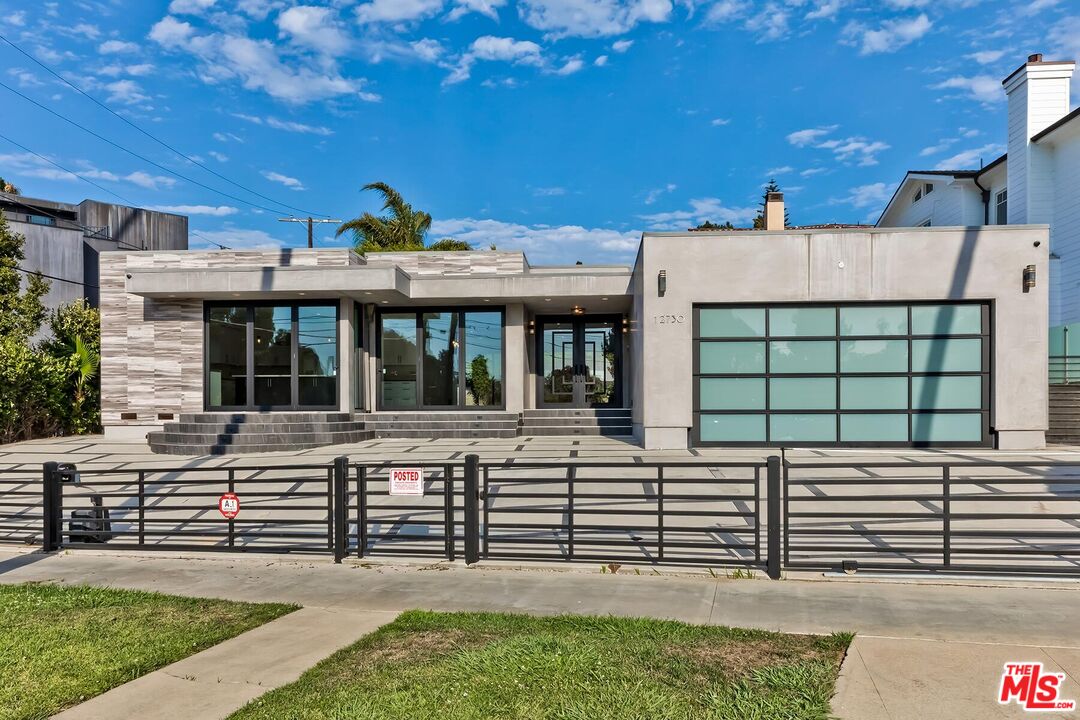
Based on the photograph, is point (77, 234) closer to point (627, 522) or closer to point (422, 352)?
point (422, 352)

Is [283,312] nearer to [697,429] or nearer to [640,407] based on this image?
[640,407]

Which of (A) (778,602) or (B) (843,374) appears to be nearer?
(A) (778,602)

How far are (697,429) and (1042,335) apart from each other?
756 cm

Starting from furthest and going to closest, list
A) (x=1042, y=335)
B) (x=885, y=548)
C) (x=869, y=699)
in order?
(x=1042, y=335) → (x=885, y=548) → (x=869, y=699)

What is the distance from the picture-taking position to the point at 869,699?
3.21 metres

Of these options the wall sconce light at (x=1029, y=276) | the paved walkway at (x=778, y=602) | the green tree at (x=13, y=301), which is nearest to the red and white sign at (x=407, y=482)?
the paved walkway at (x=778, y=602)

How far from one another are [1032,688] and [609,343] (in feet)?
56.5

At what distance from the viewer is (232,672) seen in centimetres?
370

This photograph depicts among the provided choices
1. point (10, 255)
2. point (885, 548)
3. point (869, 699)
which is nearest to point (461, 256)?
point (10, 255)

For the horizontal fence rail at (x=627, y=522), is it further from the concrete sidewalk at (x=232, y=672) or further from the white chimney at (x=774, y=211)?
the white chimney at (x=774, y=211)

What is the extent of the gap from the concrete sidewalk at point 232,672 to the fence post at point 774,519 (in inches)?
135

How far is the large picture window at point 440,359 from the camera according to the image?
19.0 meters

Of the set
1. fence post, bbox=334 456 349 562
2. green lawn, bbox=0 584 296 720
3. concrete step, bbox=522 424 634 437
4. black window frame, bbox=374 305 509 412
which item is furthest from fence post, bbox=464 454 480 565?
black window frame, bbox=374 305 509 412

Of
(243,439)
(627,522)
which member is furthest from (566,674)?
(243,439)
